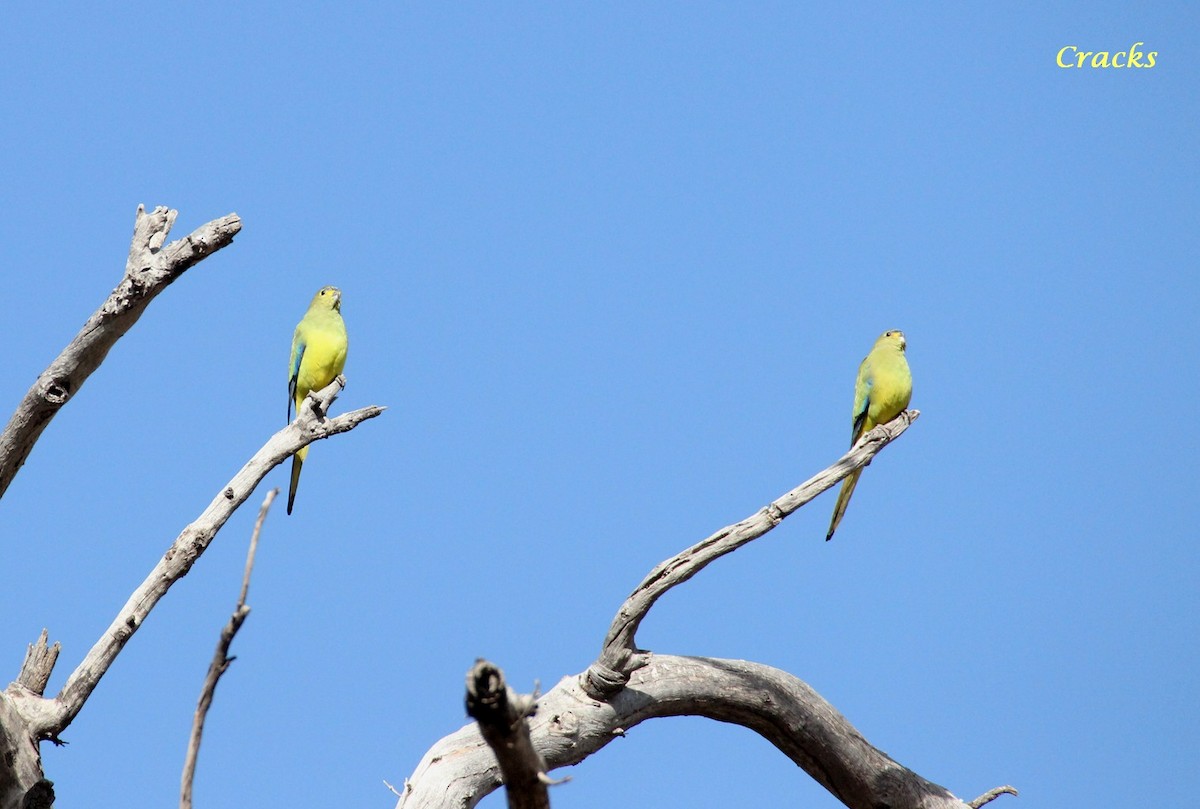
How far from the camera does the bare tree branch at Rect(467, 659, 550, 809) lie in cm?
270

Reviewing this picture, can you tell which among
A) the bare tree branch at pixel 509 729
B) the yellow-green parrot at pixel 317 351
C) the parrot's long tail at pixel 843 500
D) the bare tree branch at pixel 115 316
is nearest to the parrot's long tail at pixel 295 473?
the yellow-green parrot at pixel 317 351

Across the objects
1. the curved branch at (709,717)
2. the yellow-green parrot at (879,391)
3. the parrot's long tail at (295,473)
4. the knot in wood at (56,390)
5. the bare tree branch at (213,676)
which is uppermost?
the yellow-green parrot at (879,391)

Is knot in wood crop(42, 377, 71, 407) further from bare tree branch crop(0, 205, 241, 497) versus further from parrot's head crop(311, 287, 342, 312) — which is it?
parrot's head crop(311, 287, 342, 312)

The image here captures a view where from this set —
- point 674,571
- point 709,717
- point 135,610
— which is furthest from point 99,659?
A: point 709,717

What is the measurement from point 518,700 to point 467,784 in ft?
11.0

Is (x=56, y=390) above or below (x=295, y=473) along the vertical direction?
below

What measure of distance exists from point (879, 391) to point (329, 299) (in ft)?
12.8

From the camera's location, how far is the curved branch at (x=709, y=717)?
5926 millimetres

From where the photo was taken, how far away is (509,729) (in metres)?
2.78

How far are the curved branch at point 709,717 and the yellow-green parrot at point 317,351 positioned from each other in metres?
2.87

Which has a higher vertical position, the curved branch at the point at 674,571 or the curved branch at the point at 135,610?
the curved branch at the point at 674,571

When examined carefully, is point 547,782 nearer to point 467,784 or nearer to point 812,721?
point 467,784

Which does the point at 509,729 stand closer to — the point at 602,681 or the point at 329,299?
the point at 602,681

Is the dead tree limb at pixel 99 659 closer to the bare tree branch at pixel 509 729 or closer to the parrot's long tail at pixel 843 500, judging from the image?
the bare tree branch at pixel 509 729
